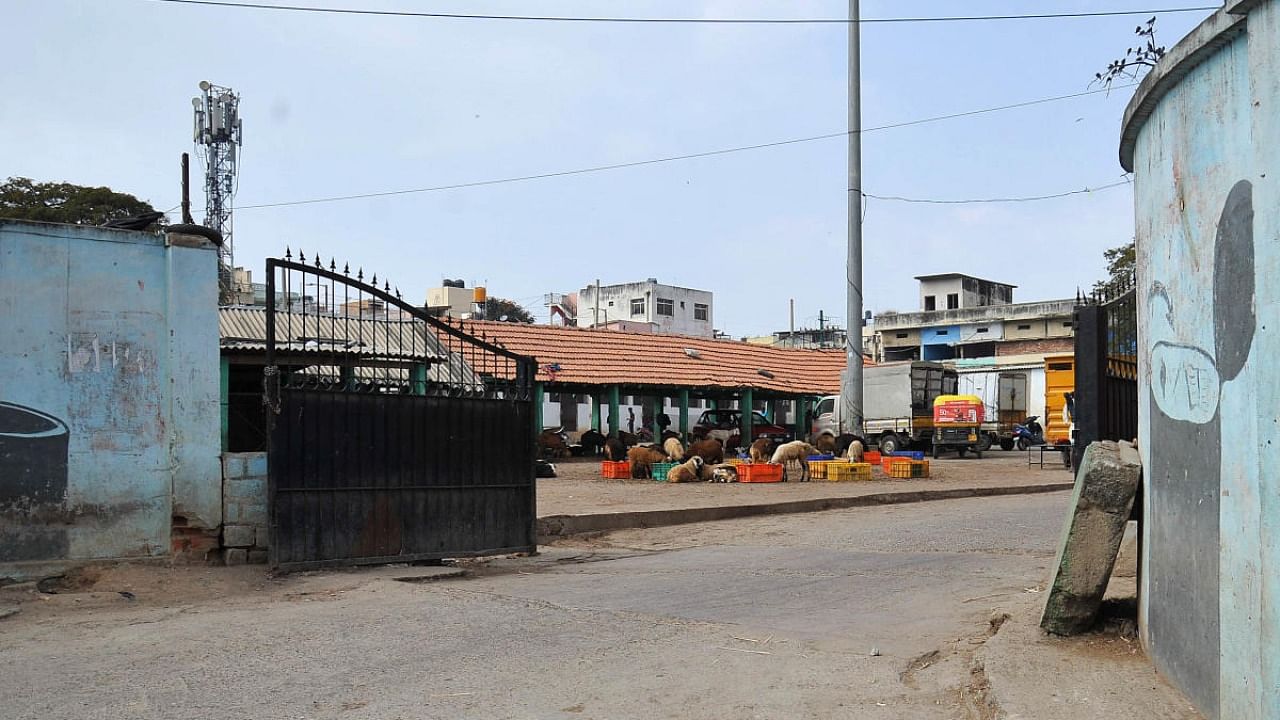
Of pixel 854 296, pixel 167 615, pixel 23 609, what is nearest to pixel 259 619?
pixel 167 615

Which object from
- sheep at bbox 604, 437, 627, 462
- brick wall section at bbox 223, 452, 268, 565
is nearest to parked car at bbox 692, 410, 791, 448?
sheep at bbox 604, 437, 627, 462

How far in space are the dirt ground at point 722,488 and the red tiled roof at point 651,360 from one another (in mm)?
6010

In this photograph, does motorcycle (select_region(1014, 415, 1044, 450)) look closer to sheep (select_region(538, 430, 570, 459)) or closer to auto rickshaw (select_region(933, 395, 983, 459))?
auto rickshaw (select_region(933, 395, 983, 459))

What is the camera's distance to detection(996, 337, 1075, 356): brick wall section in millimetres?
56312

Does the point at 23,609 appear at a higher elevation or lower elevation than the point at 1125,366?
lower

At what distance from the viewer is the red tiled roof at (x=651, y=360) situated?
3375cm

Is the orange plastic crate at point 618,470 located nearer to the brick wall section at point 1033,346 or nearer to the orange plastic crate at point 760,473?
the orange plastic crate at point 760,473

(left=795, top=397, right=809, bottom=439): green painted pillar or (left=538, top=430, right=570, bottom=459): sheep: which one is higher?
(left=795, top=397, right=809, bottom=439): green painted pillar

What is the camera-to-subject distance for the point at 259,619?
25.6 ft

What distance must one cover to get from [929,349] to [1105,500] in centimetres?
6051

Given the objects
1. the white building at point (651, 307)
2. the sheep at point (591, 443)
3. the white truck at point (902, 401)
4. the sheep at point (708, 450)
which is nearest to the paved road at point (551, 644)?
the sheep at point (708, 450)

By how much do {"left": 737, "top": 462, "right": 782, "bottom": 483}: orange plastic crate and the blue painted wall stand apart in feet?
45.6

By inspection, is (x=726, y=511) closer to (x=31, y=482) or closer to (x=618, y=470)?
(x=618, y=470)

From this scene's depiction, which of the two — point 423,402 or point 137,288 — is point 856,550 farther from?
point 137,288
